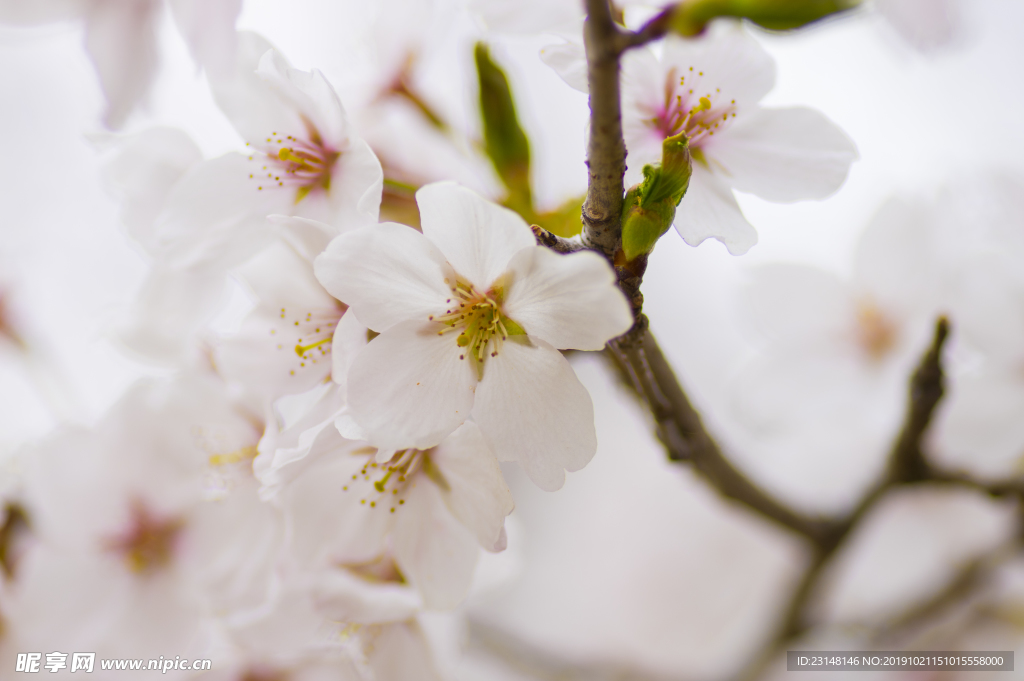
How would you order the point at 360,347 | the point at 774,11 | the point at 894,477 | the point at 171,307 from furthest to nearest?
the point at 894,477 → the point at 171,307 → the point at 360,347 → the point at 774,11

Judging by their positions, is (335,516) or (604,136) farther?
(335,516)

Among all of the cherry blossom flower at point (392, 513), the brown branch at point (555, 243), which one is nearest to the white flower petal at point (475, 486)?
the cherry blossom flower at point (392, 513)

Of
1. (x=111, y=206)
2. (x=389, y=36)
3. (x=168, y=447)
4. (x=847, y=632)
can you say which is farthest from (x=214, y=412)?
(x=111, y=206)

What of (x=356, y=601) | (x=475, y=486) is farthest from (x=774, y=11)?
(x=356, y=601)

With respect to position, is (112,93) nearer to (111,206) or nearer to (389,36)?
(389,36)

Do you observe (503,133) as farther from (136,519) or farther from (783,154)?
(136,519)

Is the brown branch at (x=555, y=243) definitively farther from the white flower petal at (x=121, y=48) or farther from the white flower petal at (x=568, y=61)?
the white flower petal at (x=121, y=48)

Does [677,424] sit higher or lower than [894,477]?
higher
